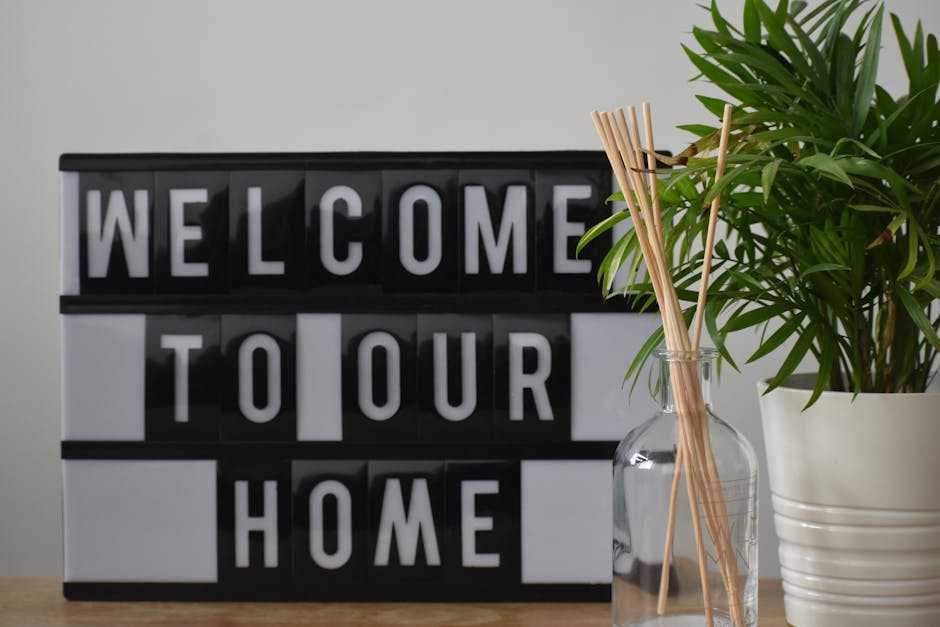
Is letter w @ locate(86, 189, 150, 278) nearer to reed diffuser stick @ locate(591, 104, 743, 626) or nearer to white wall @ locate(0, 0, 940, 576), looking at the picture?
white wall @ locate(0, 0, 940, 576)

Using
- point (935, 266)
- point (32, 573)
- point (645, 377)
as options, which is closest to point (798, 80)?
point (935, 266)

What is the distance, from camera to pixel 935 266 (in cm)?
71

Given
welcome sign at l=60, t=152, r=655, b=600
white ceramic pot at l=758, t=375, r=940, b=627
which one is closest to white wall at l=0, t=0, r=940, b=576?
welcome sign at l=60, t=152, r=655, b=600

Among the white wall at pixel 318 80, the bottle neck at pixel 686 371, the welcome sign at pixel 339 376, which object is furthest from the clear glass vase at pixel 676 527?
the white wall at pixel 318 80

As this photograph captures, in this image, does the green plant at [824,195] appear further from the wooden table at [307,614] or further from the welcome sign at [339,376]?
the wooden table at [307,614]

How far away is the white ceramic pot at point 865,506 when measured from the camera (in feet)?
2.45

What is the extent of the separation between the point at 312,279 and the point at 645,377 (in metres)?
0.35

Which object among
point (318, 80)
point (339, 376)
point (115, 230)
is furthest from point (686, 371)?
point (318, 80)

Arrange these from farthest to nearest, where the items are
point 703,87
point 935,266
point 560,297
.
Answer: point 703,87 → point 560,297 → point 935,266

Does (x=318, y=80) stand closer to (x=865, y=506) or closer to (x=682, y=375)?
(x=682, y=375)

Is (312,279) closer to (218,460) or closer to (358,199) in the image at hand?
(358,199)

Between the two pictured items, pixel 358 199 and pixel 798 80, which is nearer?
pixel 798 80

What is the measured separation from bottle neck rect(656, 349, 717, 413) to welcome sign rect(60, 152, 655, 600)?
0.15 metres

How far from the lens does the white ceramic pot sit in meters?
0.75
